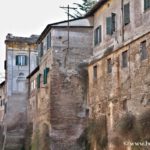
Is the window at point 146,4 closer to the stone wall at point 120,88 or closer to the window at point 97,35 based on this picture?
the stone wall at point 120,88

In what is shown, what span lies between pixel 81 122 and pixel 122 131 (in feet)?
24.4

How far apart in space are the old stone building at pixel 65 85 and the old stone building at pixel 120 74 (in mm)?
1050

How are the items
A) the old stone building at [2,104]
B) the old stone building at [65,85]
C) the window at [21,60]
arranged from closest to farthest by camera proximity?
1. the old stone building at [65,85]
2. the window at [21,60]
3. the old stone building at [2,104]

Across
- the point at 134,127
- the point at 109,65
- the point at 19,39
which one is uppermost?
the point at 19,39

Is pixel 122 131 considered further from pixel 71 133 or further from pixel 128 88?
pixel 71 133

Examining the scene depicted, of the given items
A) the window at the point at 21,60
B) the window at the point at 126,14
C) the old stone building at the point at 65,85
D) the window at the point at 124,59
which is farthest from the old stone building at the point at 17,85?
the window at the point at 126,14

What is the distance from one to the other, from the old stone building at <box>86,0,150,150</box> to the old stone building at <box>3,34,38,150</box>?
64.1ft

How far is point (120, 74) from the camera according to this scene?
25.3 metres

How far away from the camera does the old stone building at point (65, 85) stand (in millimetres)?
30625

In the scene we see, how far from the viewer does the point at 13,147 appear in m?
47.5

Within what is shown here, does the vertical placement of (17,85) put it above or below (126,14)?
below

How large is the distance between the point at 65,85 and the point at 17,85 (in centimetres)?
1879

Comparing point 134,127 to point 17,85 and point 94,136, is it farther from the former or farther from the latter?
point 17,85

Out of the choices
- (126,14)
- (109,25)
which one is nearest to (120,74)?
(126,14)
